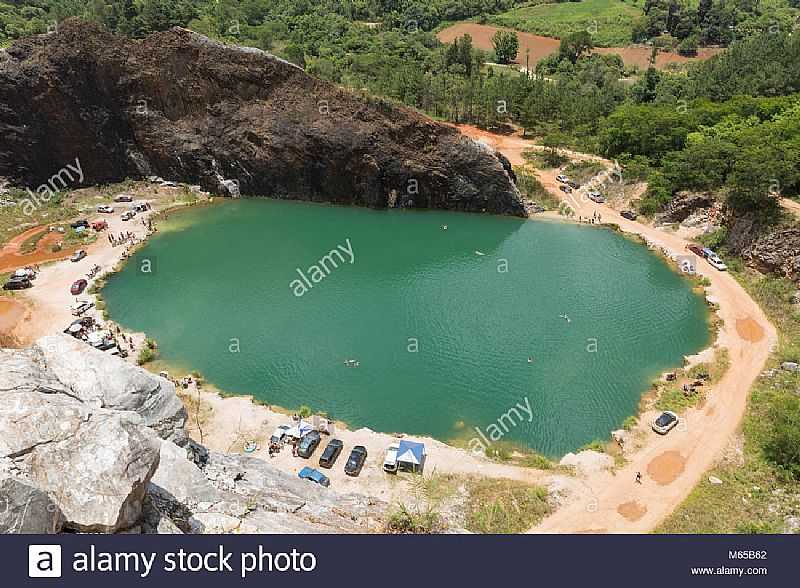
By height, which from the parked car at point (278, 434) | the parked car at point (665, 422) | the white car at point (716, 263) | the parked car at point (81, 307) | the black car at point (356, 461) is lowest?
the white car at point (716, 263)

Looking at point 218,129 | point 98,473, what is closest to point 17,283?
point 218,129

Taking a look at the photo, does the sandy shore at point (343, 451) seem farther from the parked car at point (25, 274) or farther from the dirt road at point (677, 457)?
the parked car at point (25, 274)

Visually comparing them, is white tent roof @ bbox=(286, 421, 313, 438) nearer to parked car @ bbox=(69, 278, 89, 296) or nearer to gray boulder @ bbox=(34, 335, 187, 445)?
gray boulder @ bbox=(34, 335, 187, 445)

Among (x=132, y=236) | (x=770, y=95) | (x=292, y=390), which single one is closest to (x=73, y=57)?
(x=132, y=236)

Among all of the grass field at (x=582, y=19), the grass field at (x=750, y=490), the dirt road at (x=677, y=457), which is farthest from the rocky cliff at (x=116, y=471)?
the grass field at (x=582, y=19)

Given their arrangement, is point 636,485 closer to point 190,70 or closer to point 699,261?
point 699,261


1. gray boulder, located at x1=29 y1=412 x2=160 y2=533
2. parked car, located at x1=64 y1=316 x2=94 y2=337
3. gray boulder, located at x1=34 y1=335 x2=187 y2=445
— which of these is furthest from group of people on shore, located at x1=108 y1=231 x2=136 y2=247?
gray boulder, located at x1=29 y1=412 x2=160 y2=533
